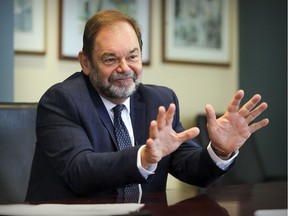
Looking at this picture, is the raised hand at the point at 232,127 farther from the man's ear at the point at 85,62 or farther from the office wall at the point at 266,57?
the office wall at the point at 266,57

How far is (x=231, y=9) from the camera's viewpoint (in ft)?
14.8

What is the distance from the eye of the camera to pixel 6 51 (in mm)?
3373

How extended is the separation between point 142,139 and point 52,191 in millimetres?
364

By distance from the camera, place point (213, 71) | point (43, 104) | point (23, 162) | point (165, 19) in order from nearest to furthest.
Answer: point (43, 104) → point (23, 162) → point (165, 19) → point (213, 71)

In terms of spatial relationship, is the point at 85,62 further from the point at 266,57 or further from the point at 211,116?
the point at 266,57

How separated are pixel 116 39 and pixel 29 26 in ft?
5.32

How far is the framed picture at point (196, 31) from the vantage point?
4.20 m

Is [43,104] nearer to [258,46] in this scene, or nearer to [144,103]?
[144,103]

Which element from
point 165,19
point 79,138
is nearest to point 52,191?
point 79,138

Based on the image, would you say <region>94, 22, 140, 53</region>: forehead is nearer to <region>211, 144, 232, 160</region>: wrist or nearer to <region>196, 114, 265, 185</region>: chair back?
<region>211, 144, 232, 160</region>: wrist

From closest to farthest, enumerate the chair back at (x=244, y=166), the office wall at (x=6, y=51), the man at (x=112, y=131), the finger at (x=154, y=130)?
the finger at (x=154, y=130)
the man at (x=112, y=131)
the office wall at (x=6, y=51)
the chair back at (x=244, y=166)

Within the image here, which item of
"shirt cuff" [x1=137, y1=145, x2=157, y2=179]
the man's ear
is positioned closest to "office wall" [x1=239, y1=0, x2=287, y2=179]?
the man's ear

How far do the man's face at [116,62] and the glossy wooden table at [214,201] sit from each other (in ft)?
1.36

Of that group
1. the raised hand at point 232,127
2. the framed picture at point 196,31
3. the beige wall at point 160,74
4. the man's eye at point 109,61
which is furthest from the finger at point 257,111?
the framed picture at point 196,31
